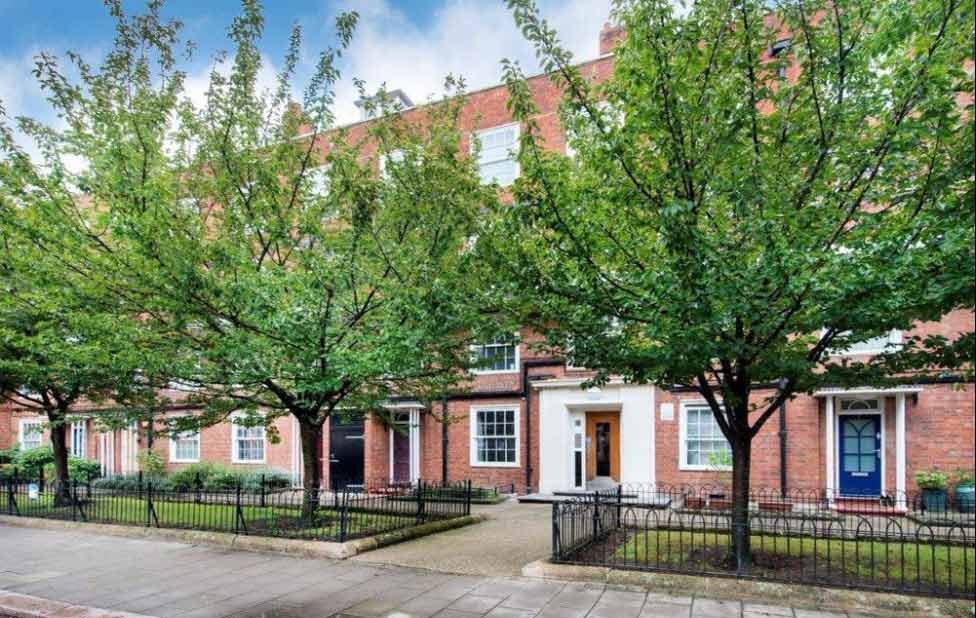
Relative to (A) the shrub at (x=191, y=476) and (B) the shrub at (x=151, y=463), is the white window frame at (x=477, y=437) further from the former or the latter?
(B) the shrub at (x=151, y=463)

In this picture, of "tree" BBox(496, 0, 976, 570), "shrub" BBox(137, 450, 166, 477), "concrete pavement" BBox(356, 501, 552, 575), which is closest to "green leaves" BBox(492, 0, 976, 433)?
"tree" BBox(496, 0, 976, 570)

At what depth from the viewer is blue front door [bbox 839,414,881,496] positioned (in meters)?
14.5

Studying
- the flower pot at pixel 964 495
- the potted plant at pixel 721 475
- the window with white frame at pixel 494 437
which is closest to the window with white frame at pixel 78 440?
the window with white frame at pixel 494 437

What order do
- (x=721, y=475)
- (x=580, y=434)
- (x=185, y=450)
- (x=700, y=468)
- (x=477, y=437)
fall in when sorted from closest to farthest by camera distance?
(x=721, y=475), (x=700, y=468), (x=580, y=434), (x=477, y=437), (x=185, y=450)

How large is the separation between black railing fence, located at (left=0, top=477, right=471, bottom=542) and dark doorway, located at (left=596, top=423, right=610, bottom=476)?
5.19m

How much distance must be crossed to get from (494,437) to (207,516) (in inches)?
327

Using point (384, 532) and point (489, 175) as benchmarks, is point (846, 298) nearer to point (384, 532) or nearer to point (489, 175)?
point (384, 532)

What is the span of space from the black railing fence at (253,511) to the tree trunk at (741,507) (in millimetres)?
5622

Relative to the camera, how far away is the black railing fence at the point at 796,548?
7.21 m

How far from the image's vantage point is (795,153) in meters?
7.34

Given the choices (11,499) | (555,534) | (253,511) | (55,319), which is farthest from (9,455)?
(555,534)

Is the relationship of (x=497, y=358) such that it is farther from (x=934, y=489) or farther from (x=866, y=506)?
(x=934, y=489)

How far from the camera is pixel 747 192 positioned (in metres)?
6.80

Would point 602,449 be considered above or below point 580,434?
below
